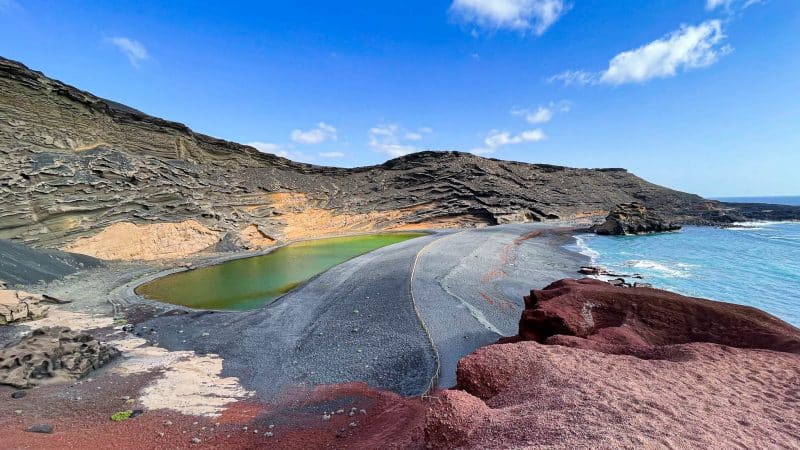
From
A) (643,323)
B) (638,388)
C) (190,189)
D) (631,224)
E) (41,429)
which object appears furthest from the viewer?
(631,224)

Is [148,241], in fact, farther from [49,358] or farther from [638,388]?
[638,388]

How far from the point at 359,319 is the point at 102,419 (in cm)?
688

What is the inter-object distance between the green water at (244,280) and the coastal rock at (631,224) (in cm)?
2923

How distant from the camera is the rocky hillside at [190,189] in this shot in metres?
23.1

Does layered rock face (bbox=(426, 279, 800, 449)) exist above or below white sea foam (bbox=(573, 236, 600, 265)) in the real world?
above

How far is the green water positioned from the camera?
16422 millimetres

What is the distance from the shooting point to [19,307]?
12.7 m

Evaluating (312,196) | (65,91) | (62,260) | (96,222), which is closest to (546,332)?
(62,260)

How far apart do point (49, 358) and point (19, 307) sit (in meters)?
6.40

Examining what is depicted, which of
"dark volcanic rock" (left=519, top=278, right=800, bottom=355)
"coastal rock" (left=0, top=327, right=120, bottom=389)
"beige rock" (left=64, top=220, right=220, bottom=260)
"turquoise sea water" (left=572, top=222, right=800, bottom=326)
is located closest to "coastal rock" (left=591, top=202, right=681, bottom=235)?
"turquoise sea water" (left=572, top=222, right=800, bottom=326)

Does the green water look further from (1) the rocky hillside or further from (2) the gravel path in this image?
(2) the gravel path

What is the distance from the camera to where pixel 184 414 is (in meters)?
7.15

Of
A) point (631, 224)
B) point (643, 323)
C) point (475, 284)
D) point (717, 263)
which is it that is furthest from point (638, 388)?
point (631, 224)

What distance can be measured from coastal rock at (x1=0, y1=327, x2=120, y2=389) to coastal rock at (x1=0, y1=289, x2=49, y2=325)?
13.1 ft
